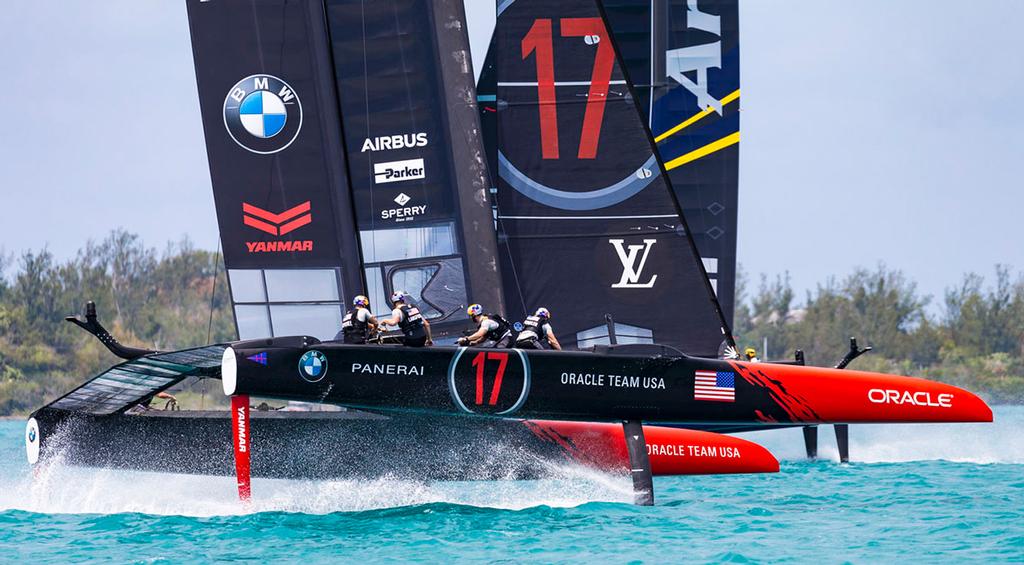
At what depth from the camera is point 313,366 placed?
11266 mm

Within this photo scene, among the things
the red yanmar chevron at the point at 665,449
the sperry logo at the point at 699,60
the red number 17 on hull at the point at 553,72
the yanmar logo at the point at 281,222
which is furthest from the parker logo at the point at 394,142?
the sperry logo at the point at 699,60

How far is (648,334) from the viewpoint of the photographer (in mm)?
13695

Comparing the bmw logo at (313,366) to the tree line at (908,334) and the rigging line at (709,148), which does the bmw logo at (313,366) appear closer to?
the rigging line at (709,148)

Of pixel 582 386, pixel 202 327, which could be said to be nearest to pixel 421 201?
pixel 582 386

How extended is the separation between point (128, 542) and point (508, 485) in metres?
4.57

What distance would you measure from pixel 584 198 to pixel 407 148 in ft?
5.49

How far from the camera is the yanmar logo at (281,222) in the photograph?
13.7 m

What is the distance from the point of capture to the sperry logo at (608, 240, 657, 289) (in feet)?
44.6

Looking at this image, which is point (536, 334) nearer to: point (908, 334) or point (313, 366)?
point (313, 366)

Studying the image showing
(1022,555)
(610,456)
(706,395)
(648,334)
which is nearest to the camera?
(1022,555)

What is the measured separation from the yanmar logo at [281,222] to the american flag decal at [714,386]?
3.96 metres

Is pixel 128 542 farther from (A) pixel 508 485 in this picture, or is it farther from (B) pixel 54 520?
(A) pixel 508 485

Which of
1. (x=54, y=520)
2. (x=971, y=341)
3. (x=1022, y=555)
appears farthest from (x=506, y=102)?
(x=971, y=341)

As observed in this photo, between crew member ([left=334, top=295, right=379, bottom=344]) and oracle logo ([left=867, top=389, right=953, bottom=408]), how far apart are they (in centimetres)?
398
